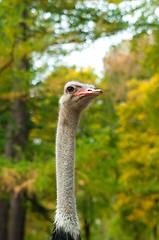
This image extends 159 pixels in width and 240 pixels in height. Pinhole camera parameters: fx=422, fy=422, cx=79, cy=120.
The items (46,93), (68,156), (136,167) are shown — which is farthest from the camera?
(136,167)

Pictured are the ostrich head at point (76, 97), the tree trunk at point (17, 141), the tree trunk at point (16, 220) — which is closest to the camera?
the ostrich head at point (76, 97)

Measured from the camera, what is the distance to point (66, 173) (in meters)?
2.62

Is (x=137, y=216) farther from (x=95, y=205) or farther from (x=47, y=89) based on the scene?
(x=47, y=89)

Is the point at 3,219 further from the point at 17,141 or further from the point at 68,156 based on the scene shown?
the point at 68,156

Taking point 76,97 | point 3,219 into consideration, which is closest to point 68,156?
point 76,97

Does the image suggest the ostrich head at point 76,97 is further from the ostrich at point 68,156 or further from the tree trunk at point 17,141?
the tree trunk at point 17,141

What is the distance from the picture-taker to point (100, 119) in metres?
11.4

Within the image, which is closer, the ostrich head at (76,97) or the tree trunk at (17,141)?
the ostrich head at (76,97)

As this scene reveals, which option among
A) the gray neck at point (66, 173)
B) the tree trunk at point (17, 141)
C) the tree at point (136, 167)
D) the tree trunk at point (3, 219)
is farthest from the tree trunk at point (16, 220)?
the gray neck at point (66, 173)

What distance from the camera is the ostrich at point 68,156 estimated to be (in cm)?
253

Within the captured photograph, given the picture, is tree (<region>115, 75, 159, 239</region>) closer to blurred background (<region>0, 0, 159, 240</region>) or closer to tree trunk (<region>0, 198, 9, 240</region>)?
blurred background (<region>0, 0, 159, 240</region>)

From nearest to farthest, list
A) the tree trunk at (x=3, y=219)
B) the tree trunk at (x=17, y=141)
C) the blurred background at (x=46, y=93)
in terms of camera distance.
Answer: the blurred background at (x=46, y=93)
the tree trunk at (x=17, y=141)
the tree trunk at (x=3, y=219)

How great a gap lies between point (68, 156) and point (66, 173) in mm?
120

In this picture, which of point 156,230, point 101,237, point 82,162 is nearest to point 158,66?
point 82,162
